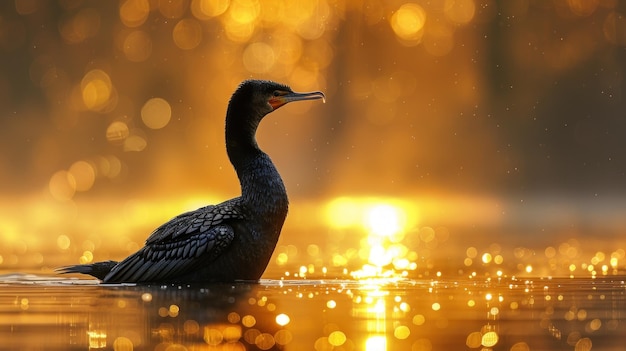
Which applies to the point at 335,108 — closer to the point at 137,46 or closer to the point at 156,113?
the point at 156,113

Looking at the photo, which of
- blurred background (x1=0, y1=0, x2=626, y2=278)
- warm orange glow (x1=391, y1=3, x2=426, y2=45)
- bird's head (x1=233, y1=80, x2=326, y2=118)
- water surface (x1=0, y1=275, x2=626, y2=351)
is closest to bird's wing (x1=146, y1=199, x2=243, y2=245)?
water surface (x1=0, y1=275, x2=626, y2=351)

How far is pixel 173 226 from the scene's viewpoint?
13711mm

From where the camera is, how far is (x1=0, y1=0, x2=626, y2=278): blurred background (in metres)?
40.0

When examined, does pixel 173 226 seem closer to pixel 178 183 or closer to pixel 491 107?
pixel 178 183

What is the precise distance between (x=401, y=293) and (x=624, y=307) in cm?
194

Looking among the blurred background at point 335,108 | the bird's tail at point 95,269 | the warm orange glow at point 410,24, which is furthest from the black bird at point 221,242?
the warm orange glow at point 410,24

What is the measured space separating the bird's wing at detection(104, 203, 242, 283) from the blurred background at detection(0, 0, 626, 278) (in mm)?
15508

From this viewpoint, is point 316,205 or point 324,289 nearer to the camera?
point 324,289

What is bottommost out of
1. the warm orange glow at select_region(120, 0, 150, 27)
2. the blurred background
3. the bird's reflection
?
the bird's reflection

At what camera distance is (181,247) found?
13.5 meters

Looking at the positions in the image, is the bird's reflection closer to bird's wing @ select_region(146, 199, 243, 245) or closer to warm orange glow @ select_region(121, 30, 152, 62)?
bird's wing @ select_region(146, 199, 243, 245)

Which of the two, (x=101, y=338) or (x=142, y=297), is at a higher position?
(x=142, y=297)

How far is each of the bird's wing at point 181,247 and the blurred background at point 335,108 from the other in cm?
1551

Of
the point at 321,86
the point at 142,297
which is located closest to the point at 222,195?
the point at 321,86
